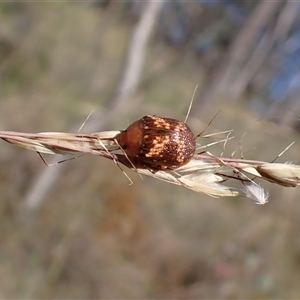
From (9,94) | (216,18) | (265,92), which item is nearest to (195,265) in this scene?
(9,94)

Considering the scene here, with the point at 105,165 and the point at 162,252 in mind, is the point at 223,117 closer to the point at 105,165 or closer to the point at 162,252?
the point at 162,252

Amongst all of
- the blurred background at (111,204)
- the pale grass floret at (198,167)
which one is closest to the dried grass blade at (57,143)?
the pale grass floret at (198,167)

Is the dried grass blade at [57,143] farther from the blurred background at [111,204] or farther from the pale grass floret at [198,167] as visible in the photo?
the blurred background at [111,204]

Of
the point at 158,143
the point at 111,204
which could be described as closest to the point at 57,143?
the point at 158,143

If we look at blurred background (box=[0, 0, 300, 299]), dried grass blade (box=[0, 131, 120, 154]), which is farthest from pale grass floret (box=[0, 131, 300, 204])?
blurred background (box=[0, 0, 300, 299])

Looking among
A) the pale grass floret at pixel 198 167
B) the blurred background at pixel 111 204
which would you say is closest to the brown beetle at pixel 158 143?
the pale grass floret at pixel 198 167

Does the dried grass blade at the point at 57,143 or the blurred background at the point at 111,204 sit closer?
the dried grass blade at the point at 57,143

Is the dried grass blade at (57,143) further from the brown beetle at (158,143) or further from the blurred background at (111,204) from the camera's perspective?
the blurred background at (111,204)
